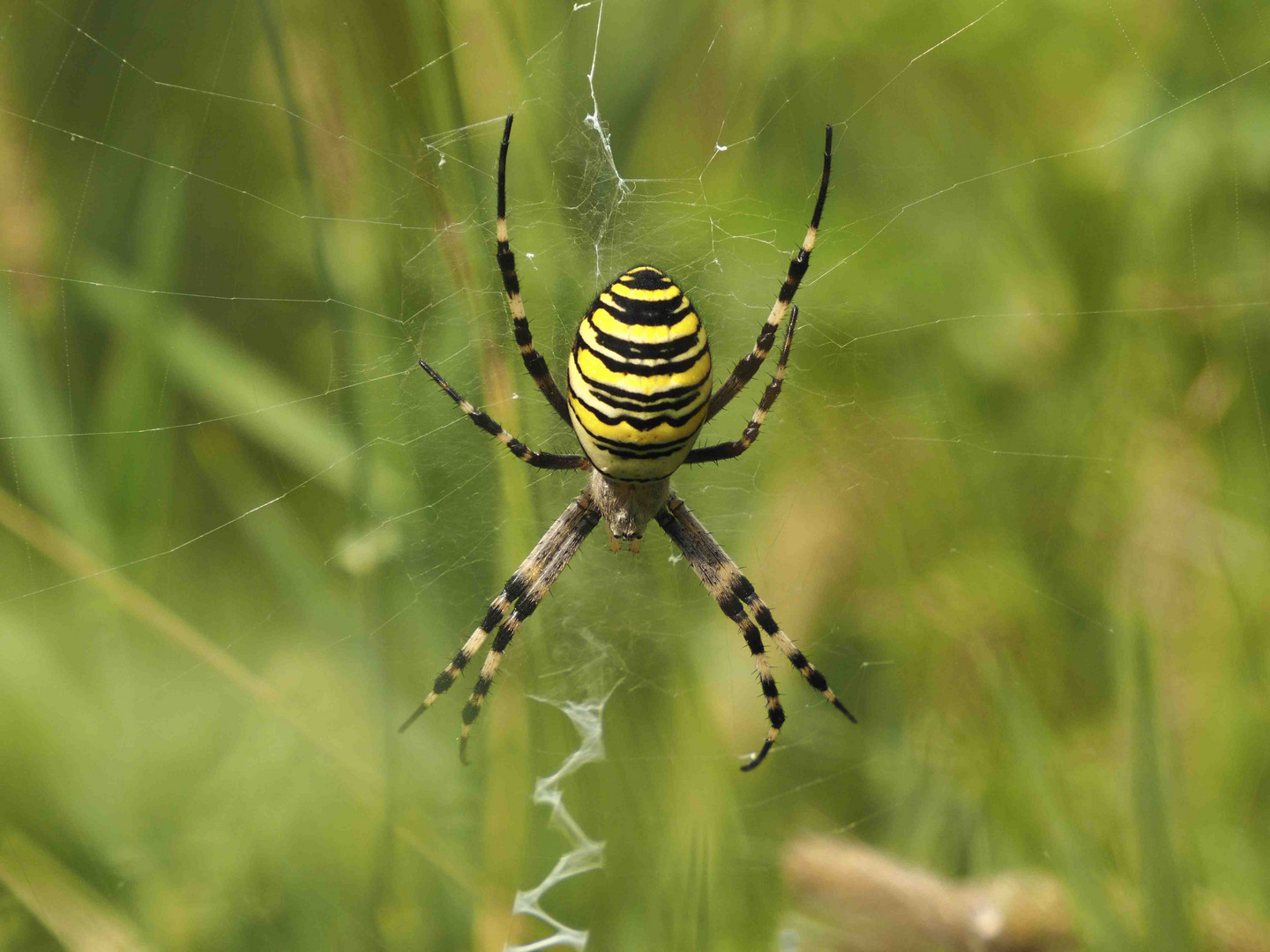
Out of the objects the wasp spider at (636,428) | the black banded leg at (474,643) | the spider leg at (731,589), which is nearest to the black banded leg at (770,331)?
the wasp spider at (636,428)

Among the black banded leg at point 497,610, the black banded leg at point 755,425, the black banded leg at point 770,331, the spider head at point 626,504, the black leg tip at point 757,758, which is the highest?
the black banded leg at point 770,331

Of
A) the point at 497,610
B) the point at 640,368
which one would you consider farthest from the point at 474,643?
the point at 640,368

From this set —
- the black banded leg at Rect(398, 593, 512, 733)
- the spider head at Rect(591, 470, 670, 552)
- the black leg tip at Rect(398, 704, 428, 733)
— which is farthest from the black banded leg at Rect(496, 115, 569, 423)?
the black leg tip at Rect(398, 704, 428, 733)

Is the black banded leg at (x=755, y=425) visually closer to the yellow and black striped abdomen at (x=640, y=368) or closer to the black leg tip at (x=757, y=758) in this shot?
the yellow and black striped abdomen at (x=640, y=368)

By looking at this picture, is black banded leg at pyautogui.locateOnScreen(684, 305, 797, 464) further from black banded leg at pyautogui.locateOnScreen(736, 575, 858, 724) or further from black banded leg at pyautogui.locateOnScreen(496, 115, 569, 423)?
black banded leg at pyautogui.locateOnScreen(736, 575, 858, 724)

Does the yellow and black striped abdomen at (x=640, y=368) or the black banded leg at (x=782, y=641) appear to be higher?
the yellow and black striped abdomen at (x=640, y=368)

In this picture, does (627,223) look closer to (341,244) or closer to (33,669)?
(341,244)
